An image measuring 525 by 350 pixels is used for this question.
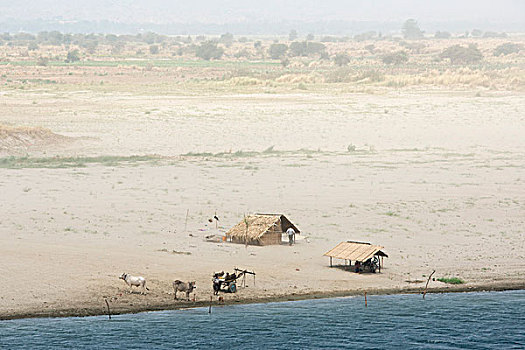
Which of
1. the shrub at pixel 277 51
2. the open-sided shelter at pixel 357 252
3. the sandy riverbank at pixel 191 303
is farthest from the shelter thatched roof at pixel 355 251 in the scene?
the shrub at pixel 277 51

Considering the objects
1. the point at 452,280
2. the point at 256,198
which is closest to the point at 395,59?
the point at 256,198

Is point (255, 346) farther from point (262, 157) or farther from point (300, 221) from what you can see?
point (262, 157)

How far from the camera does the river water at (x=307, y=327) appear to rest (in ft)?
53.9

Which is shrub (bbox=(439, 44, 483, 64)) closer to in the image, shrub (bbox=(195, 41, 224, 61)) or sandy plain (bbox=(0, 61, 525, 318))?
shrub (bbox=(195, 41, 224, 61))

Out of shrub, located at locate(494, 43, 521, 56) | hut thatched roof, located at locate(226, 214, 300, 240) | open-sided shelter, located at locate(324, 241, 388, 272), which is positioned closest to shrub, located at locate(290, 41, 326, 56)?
shrub, located at locate(494, 43, 521, 56)

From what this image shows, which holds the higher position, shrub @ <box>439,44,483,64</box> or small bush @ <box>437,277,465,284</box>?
shrub @ <box>439,44,483,64</box>

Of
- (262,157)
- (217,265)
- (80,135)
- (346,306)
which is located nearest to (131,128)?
(80,135)

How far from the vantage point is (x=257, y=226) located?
22844 mm

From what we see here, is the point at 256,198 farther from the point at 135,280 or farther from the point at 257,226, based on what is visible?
the point at 135,280

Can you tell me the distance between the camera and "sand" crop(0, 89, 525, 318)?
19.9 meters

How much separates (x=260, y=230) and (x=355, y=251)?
114 inches

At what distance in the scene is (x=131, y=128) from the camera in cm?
4481

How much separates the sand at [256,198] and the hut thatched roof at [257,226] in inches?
18.0

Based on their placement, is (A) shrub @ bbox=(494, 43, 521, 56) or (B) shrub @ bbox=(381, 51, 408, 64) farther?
(A) shrub @ bbox=(494, 43, 521, 56)
